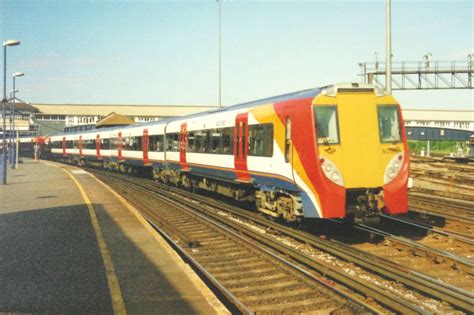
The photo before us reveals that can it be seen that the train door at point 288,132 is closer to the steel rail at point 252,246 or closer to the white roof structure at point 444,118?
the steel rail at point 252,246

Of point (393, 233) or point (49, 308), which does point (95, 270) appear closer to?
point (49, 308)

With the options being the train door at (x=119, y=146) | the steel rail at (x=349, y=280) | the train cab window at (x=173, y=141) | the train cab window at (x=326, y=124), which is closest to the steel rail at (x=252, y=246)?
the steel rail at (x=349, y=280)

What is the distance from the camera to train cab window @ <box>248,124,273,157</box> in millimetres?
12422

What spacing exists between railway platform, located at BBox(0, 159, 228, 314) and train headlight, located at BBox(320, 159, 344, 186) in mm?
3559

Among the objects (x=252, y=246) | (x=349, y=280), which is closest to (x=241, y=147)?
(x=252, y=246)

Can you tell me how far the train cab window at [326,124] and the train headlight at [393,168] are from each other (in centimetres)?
136

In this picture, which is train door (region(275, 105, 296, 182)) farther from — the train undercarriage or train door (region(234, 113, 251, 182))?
train door (region(234, 113, 251, 182))

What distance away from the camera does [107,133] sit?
3588 centimetres

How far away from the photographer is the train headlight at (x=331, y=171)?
1014cm

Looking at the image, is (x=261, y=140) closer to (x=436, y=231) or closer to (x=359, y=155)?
Result: (x=359, y=155)

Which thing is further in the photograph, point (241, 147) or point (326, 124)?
point (241, 147)

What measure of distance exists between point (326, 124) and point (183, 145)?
10.8m

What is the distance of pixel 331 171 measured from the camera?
10188 millimetres

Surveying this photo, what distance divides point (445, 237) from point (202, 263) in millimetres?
5491
